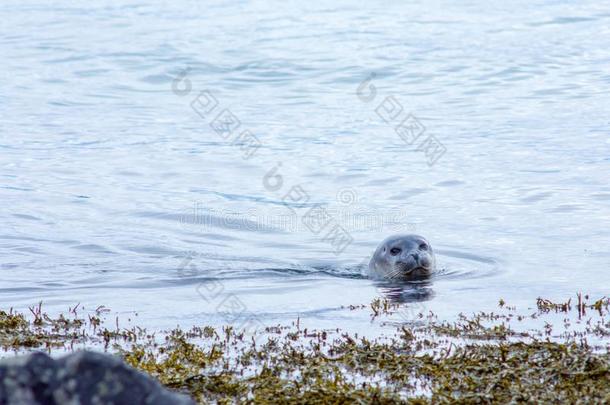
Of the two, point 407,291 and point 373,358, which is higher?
point 407,291

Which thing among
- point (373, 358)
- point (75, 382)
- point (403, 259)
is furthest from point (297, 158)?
point (75, 382)

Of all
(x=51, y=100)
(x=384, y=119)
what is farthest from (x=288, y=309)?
(x=51, y=100)

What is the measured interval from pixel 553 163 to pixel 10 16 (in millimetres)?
21874

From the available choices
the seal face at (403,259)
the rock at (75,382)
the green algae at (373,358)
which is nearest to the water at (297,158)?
the seal face at (403,259)

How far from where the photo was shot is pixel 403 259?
1196 cm

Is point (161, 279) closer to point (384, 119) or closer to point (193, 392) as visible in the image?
point (193, 392)

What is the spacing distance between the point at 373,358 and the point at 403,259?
4.82 metres

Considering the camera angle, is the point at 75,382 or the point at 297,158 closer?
the point at 75,382

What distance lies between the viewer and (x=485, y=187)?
54.2 feet

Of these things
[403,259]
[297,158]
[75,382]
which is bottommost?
[75,382]

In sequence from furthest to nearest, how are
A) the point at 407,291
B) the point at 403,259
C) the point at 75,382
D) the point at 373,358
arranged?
the point at 403,259
the point at 407,291
the point at 373,358
the point at 75,382

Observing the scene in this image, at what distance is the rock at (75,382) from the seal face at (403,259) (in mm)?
7632

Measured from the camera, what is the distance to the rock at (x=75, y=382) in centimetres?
441

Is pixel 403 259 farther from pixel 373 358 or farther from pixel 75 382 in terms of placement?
pixel 75 382
